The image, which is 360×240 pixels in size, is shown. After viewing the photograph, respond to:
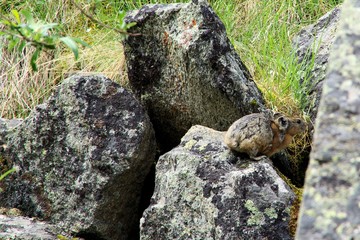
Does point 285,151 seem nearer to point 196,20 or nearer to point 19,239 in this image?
point 196,20

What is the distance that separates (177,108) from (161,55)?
510mm

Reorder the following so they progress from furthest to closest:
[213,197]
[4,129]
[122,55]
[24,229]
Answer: [122,55]
[4,129]
[24,229]
[213,197]

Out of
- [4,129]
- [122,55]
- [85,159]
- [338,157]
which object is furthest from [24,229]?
[338,157]

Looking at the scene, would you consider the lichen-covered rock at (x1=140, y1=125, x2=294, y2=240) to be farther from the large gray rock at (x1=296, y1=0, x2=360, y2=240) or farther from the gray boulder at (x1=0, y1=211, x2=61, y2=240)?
the large gray rock at (x1=296, y1=0, x2=360, y2=240)

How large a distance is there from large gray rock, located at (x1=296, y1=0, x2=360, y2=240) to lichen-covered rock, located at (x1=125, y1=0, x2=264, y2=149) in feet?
12.6

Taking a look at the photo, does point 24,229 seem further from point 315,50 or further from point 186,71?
point 315,50

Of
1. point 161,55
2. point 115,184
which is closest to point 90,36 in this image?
point 161,55

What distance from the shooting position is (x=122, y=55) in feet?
24.0

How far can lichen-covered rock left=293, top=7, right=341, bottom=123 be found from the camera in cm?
656

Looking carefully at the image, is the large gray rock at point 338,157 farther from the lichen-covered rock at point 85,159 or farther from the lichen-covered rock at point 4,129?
the lichen-covered rock at point 4,129

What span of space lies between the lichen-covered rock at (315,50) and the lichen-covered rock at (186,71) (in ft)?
2.51

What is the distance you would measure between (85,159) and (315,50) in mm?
2805

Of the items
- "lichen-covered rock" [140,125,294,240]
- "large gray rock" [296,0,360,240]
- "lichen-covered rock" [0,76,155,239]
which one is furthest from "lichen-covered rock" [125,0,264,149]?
"large gray rock" [296,0,360,240]

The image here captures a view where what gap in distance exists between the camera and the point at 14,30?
2982 mm
